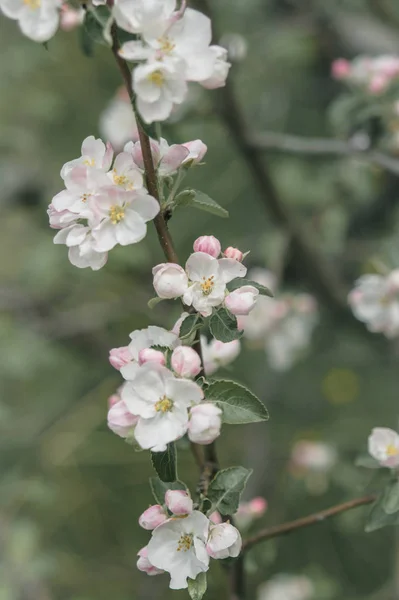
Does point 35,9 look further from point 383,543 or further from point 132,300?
point 383,543

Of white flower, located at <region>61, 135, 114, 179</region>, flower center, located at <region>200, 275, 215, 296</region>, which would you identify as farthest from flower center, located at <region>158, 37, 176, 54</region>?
flower center, located at <region>200, 275, 215, 296</region>

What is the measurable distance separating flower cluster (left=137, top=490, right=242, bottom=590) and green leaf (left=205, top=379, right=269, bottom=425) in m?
0.09

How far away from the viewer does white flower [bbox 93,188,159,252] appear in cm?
60

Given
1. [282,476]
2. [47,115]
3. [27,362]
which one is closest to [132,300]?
[27,362]

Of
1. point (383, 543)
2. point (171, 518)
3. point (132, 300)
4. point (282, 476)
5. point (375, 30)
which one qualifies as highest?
point (171, 518)

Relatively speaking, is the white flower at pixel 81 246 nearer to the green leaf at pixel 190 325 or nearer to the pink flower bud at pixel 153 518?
the green leaf at pixel 190 325

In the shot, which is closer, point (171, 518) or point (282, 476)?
point (171, 518)

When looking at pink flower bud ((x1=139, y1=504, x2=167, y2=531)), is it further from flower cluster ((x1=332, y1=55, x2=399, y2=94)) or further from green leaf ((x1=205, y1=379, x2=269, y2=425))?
flower cluster ((x1=332, y1=55, x2=399, y2=94))

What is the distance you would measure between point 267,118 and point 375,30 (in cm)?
47

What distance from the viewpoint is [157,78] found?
22.7 inches

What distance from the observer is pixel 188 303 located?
0.63m

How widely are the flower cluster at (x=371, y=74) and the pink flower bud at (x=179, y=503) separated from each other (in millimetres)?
897

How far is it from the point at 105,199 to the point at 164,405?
0.62 ft

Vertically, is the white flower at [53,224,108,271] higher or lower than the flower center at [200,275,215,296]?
higher
